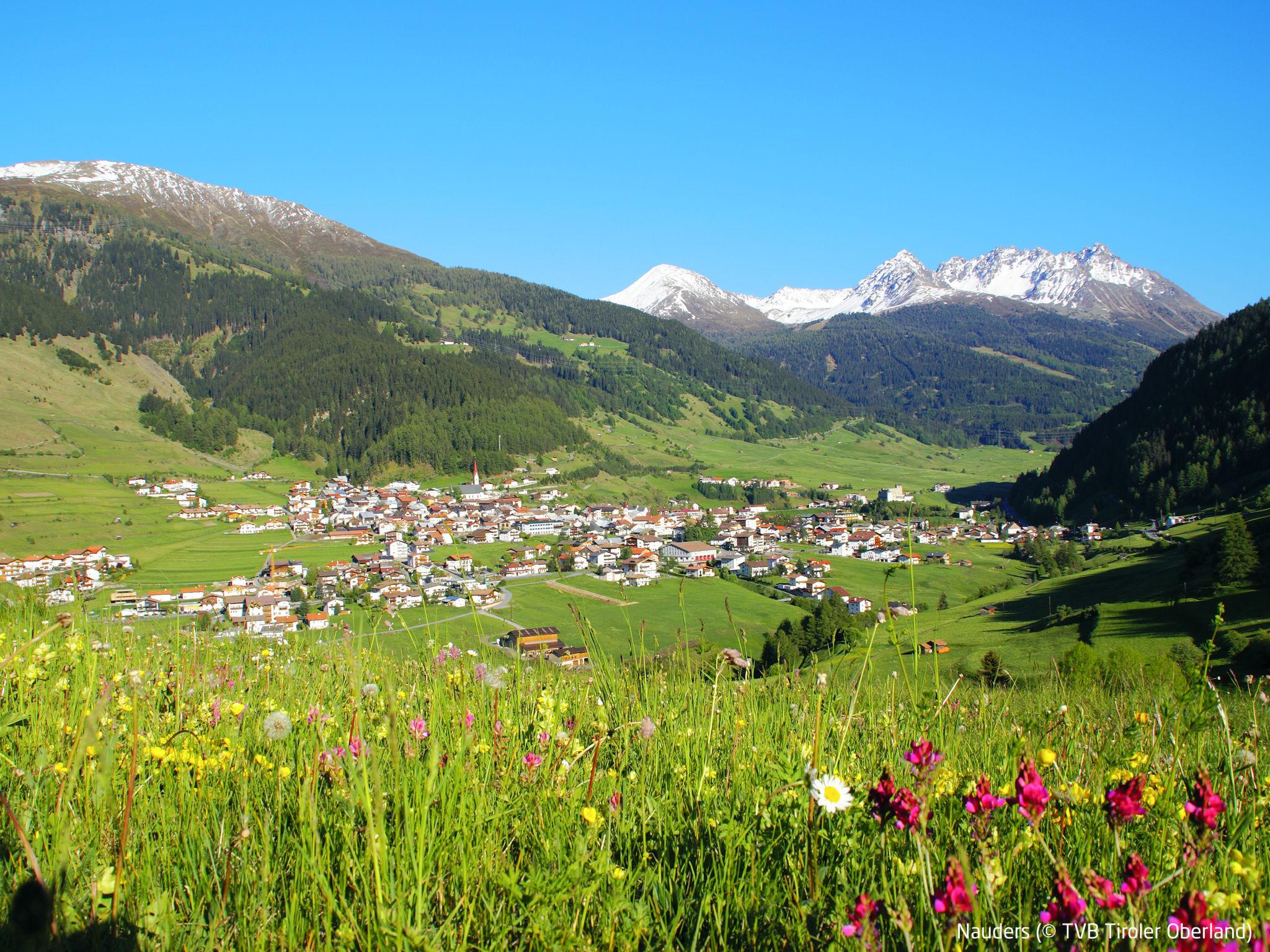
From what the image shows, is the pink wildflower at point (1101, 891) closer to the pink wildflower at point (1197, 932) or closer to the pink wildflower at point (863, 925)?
the pink wildflower at point (1197, 932)

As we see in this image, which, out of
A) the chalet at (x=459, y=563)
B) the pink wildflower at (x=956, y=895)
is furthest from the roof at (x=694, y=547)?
the pink wildflower at (x=956, y=895)

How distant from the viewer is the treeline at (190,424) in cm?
11525

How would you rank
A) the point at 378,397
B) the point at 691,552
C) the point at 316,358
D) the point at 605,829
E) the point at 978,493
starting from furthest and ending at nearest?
1. the point at 316,358
2. the point at 378,397
3. the point at 978,493
4. the point at 691,552
5. the point at 605,829

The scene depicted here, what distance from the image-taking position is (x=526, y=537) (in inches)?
3236

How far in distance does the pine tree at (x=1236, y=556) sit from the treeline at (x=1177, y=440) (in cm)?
5497

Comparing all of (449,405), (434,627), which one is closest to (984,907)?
(434,627)

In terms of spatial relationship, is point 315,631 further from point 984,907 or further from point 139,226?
point 139,226

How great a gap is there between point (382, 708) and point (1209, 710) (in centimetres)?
279

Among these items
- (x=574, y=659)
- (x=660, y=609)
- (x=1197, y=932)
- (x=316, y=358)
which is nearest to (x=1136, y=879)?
(x=1197, y=932)

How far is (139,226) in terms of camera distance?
647ft

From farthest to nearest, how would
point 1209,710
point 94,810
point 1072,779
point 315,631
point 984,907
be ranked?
point 315,631 → point 1072,779 → point 1209,710 → point 94,810 → point 984,907

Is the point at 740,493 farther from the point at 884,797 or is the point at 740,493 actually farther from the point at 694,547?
the point at 884,797

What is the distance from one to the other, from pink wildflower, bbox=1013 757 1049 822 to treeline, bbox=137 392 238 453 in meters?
134

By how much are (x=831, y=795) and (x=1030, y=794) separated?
373 mm
